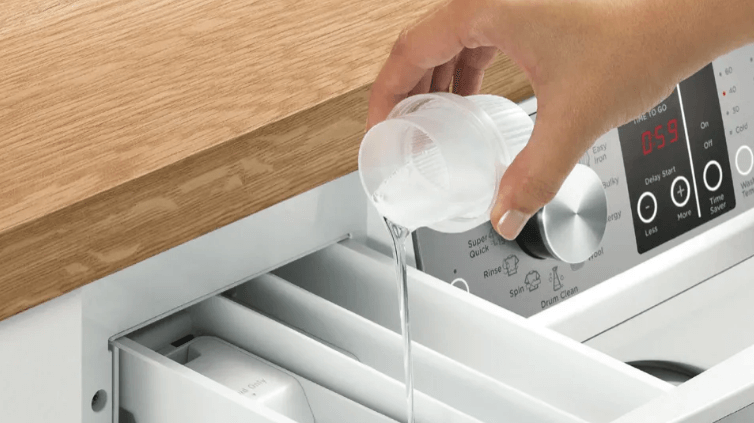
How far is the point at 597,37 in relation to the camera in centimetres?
48

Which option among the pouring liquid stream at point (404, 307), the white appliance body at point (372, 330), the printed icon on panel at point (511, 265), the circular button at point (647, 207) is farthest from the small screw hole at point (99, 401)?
the circular button at point (647, 207)

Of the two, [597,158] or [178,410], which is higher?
[597,158]

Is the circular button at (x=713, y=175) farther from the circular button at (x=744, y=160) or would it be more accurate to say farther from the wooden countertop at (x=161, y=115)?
the wooden countertop at (x=161, y=115)

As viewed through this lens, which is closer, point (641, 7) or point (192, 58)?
point (641, 7)

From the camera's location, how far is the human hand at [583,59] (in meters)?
0.48

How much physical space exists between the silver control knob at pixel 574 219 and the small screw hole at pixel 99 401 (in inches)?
11.3

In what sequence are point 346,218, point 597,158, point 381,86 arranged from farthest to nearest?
1. point 597,158
2. point 346,218
3. point 381,86

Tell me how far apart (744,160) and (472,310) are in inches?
14.6

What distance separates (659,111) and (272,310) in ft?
1.10

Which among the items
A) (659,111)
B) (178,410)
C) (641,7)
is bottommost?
(178,410)

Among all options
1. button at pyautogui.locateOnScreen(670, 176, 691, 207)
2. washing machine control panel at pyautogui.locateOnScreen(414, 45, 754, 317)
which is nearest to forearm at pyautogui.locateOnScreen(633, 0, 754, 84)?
washing machine control panel at pyautogui.locateOnScreen(414, 45, 754, 317)

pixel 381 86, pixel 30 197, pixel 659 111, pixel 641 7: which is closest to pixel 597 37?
pixel 641 7

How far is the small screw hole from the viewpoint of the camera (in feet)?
1.99

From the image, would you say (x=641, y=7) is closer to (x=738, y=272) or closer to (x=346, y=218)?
(x=346, y=218)
